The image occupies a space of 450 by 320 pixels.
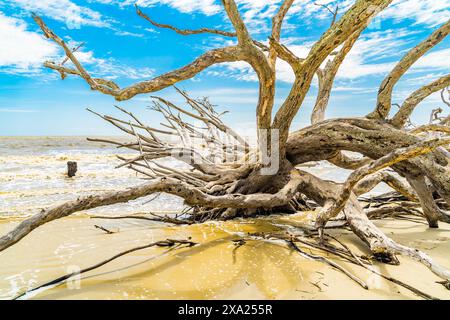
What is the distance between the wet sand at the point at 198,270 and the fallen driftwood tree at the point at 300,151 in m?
0.31

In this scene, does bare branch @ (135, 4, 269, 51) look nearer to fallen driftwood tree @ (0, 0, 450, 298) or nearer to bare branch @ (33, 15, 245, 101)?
fallen driftwood tree @ (0, 0, 450, 298)

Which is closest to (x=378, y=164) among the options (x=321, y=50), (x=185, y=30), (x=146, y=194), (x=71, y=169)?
(x=321, y=50)

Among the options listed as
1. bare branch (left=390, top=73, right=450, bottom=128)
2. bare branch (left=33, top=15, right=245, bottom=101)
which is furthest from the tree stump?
bare branch (left=390, top=73, right=450, bottom=128)

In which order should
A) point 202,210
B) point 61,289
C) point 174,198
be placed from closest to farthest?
point 61,289
point 202,210
point 174,198

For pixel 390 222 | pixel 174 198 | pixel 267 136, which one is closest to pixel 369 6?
pixel 267 136

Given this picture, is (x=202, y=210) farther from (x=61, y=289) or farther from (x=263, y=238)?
(x=61, y=289)

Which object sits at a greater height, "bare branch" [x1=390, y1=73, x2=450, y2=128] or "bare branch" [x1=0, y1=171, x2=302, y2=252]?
"bare branch" [x1=390, y1=73, x2=450, y2=128]

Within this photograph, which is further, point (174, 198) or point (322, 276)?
point (174, 198)

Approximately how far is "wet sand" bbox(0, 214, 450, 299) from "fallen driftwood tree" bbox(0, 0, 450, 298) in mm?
308

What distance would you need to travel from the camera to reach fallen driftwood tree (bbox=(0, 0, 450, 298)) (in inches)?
104

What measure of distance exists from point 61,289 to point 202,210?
263 centimetres

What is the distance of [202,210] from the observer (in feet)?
14.9
